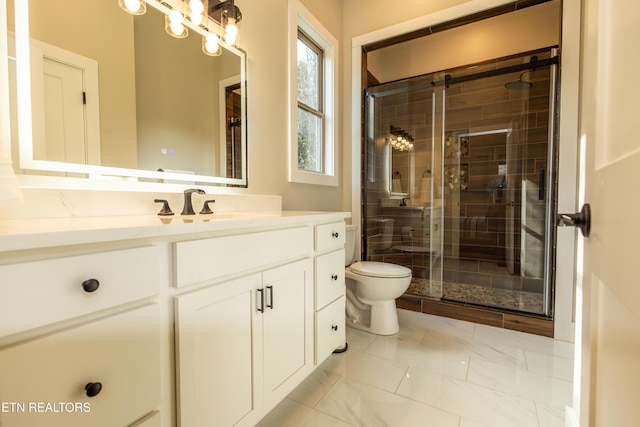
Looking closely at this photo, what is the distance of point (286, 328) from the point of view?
45.5 inches

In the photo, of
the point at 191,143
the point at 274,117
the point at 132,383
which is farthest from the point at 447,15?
the point at 132,383

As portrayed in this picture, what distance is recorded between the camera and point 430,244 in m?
3.17

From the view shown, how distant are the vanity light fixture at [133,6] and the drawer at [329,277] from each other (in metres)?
1.27

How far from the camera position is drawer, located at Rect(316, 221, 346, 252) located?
54.2 inches

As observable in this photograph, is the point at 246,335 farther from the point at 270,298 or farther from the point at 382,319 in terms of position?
the point at 382,319

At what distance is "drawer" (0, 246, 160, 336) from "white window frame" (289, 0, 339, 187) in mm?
1369

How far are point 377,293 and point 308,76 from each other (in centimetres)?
174

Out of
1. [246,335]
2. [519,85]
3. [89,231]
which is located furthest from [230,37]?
[519,85]

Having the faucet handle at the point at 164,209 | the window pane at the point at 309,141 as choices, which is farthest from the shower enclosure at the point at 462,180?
the faucet handle at the point at 164,209

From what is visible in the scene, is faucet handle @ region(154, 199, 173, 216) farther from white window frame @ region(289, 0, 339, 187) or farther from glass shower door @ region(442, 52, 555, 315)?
glass shower door @ region(442, 52, 555, 315)

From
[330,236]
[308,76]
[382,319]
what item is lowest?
[382,319]

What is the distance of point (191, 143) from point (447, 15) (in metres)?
2.06

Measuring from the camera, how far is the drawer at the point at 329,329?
4.52 feet

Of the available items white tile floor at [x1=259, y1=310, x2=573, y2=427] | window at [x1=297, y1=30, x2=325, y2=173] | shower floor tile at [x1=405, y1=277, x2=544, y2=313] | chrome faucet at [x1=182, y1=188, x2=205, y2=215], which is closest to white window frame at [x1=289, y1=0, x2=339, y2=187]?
window at [x1=297, y1=30, x2=325, y2=173]
